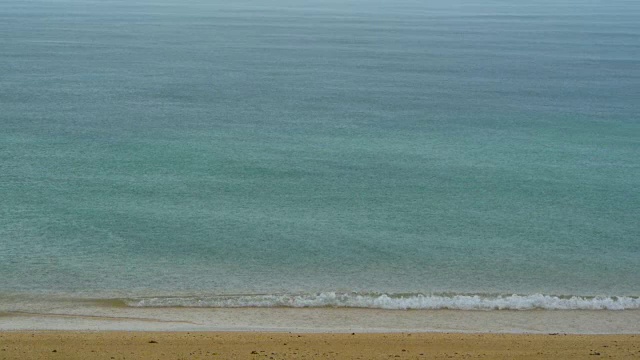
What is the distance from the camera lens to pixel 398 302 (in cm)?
2059

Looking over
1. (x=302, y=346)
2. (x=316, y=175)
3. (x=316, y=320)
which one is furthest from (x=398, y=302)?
(x=316, y=175)

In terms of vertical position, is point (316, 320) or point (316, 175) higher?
point (316, 175)

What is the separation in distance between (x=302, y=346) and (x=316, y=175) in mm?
15189

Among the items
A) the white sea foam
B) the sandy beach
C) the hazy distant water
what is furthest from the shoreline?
the hazy distant water

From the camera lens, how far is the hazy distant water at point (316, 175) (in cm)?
2292

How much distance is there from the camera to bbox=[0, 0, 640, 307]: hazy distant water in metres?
22.9

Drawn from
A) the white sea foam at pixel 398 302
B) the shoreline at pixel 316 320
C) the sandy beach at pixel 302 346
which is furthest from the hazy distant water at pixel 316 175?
the sandy beach at pixel 302 346

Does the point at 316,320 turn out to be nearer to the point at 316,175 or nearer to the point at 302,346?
the point at 302,346

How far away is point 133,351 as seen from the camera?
626 inches

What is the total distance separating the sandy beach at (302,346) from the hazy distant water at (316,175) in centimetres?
402

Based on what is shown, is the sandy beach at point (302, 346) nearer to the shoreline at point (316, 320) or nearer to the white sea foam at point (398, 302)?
the shoreline at point (316, 320)

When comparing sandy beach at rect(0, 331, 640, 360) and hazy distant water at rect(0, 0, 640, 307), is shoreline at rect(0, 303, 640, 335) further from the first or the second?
hazy distant water at rect(0, 0, 640, 307)

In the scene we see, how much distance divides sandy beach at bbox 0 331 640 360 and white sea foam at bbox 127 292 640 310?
272 cm

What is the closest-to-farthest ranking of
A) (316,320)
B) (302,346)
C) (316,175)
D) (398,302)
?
1. (302,346)
2. (316,320)
3. (398,302)
4. (316,175)
